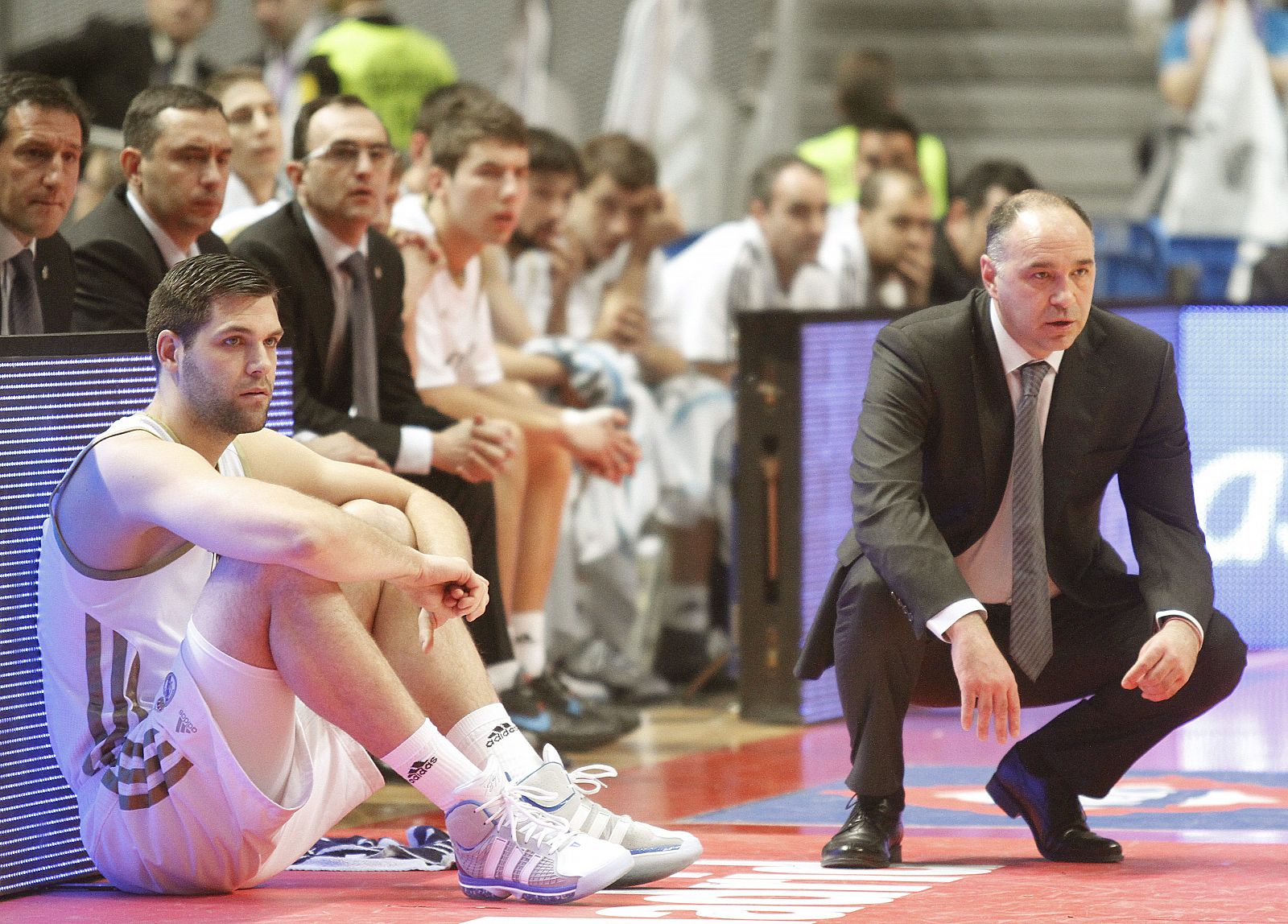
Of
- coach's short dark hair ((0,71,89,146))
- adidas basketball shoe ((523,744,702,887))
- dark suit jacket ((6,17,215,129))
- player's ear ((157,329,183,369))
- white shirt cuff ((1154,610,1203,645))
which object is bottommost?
adidas basketball shoe ((523,744,702,887))

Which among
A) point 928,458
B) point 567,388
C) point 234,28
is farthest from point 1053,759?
point 234,28

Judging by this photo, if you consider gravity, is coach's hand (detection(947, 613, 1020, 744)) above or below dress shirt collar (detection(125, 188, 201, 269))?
below

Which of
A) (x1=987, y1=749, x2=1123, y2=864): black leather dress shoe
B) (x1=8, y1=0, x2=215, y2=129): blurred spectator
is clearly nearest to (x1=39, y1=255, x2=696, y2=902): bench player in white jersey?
(x1=987, y1=749, x2=1123, y2=864): black leather dress shoe

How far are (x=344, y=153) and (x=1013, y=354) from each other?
185cm

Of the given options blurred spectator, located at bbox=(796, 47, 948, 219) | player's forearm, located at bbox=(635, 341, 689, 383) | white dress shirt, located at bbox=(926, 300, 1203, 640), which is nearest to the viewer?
white dress shirt, located at bbox=(926, 300, 1203, 640)

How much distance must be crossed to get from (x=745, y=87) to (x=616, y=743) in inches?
176

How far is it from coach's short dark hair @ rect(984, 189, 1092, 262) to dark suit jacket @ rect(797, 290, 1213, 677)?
0.16 metres

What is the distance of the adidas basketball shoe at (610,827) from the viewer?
3.43 metres

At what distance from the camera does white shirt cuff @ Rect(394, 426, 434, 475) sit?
485cm

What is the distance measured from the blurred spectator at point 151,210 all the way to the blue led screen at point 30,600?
68 centimetres

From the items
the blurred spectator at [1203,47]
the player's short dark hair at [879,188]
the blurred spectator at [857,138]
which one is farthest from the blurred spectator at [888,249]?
the blurred spectator at [1203,47]

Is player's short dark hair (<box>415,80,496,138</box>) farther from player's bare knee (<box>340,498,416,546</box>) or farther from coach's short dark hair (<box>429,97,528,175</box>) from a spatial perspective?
player's bare knee (<box>340,498,416,546</box>)

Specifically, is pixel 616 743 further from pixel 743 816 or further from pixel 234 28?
pixel 234 28

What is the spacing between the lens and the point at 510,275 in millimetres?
6539
